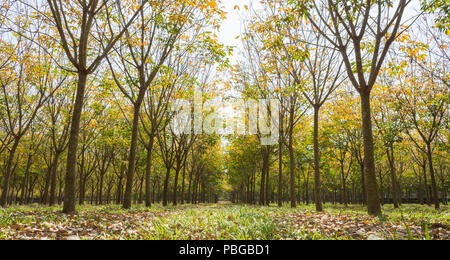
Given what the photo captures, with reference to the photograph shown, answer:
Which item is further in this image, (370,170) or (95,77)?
(95,77)

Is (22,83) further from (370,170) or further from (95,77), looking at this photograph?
(370,170)

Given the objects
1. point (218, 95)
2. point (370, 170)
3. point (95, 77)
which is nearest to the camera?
point (370, 170)

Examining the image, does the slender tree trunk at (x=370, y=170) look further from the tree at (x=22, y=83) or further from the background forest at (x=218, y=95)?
the tree at (x=22, y=83)

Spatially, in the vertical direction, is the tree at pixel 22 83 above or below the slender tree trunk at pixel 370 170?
above

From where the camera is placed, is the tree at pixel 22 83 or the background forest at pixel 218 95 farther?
the tree at pixel 22 83

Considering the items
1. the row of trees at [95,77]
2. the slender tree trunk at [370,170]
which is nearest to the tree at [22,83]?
the row of trees at [95,77]

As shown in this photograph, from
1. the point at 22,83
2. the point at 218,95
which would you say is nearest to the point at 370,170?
the point at 218,95

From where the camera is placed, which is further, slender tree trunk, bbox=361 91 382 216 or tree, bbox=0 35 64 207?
tree, bbox=0 35 64 207

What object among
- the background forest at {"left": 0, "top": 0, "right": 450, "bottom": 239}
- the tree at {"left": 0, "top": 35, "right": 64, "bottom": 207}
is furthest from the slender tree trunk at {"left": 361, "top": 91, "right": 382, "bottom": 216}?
the tree at {"left": 0, "top": 35, "right": 64, "bottom": 207}

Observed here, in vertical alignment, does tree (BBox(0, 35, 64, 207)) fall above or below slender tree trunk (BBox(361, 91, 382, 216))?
above

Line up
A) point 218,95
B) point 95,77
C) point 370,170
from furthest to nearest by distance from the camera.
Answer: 1. point 218,95
2. point 95,77
3. point 370,170

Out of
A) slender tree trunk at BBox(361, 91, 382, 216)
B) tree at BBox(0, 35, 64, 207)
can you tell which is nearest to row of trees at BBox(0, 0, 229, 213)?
tree at BBox(0, 35, 64, 207)

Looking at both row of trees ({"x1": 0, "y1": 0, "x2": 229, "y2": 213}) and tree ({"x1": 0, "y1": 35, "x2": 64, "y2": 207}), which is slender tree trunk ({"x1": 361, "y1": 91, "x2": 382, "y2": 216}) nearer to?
row of trees ({"x1": 0, "y1": 0, "x2": 229, "y2": 213})
